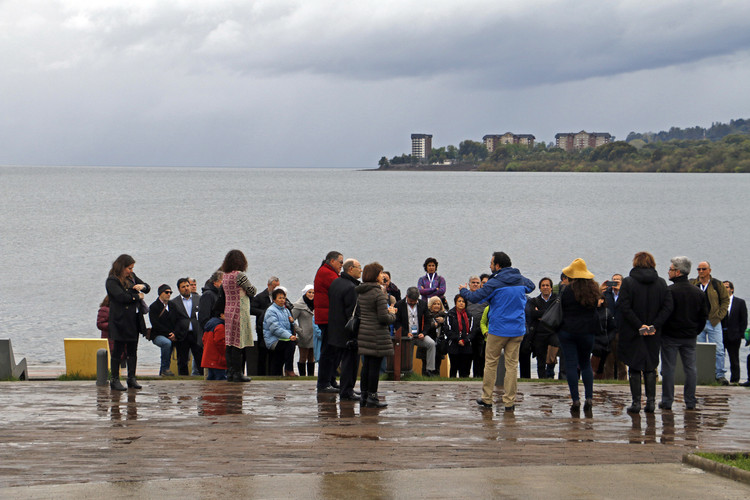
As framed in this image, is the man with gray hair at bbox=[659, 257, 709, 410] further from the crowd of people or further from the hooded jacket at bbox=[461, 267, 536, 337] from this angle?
the hooded jacket at bbox=[461, 267, 536, 337]

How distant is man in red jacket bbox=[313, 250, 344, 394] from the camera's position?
39.6 ft

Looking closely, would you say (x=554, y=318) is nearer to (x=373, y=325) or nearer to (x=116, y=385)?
(x=373, y=325)

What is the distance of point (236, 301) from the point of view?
13.1 meters

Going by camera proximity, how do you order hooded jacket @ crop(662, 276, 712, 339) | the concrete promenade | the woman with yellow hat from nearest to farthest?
the concrete promenade → the woman with yellow hat → hooded jacket @ crop(662, 276, 712, 339)

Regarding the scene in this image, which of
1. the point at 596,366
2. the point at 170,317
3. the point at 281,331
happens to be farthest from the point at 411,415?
the point at 170,317

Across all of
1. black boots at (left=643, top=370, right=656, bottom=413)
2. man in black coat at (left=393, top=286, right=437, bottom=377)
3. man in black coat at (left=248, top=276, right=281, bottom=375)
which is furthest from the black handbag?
man in black coat at (left=248, top=276, right=281, bottom=375)

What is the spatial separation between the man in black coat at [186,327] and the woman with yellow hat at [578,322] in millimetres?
7241

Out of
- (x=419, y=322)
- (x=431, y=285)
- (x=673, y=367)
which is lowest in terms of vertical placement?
(x=673, y=367)

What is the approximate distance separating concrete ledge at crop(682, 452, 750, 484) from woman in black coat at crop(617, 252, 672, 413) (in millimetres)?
2933

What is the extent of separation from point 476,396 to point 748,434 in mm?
3522

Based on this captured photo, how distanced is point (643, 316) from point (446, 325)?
4940mm

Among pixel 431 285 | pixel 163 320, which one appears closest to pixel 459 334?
pixel 431 285

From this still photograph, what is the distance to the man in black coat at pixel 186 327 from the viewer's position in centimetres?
1627

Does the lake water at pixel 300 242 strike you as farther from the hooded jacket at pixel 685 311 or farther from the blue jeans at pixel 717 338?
the hooded jacket at pixel 685 311
